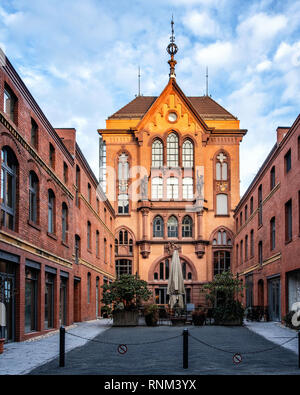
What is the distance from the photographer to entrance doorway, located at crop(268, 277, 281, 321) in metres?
27.7

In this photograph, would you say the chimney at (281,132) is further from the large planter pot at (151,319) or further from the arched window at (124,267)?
the arched window at (124,267)

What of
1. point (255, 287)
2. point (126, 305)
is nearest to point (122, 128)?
point (255, 287)

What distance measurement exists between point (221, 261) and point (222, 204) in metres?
4.91

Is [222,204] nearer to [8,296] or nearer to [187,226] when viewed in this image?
[187,226]

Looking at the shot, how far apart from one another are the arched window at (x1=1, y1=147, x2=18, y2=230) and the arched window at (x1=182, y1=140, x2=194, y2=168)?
32691mm

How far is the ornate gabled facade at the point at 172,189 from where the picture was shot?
156 feet

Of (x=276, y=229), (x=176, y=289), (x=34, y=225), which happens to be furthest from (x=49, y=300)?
(x=276, y=229)

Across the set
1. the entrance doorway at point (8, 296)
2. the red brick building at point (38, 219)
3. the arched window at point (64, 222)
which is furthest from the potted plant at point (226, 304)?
the entrance doorway at point (8, 296)

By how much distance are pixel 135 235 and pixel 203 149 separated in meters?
9.50

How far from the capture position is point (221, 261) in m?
47.9

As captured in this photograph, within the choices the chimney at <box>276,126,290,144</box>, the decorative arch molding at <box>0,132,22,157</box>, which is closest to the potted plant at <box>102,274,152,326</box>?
the chimney at <box>276,126,290,144</box>

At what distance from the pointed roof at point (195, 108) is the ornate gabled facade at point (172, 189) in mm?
1833

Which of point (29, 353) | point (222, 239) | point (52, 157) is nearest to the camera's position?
point (29, 353)
